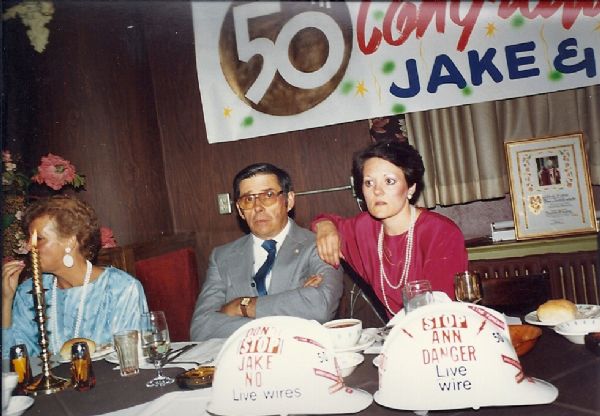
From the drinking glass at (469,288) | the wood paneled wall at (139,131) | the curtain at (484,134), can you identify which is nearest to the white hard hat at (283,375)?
the drinking glass at (469,288)

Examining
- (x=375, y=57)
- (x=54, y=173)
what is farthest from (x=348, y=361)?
(x=375, y=57)

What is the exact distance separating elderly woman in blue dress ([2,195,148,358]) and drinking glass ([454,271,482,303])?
3.94 ft

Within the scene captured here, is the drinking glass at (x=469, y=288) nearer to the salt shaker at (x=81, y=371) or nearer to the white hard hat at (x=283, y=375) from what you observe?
the white hard hat at (x=283, y=375)

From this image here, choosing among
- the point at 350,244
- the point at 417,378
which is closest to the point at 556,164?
the point at 350,244

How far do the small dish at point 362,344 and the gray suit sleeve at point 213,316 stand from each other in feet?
1.73

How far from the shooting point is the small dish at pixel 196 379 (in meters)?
1.14

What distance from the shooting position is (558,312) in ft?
4.21

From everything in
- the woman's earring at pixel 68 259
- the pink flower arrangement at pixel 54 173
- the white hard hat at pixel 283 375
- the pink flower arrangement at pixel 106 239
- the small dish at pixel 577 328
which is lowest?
the small dish at pixel 577 328

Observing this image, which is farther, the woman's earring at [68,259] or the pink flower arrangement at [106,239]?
the pink flower arrangement at [106,239]

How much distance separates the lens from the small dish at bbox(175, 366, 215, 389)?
45.1 inches

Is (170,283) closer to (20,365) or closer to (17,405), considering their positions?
(20,365)

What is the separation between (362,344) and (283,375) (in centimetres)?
47

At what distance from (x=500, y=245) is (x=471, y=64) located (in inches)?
36.8

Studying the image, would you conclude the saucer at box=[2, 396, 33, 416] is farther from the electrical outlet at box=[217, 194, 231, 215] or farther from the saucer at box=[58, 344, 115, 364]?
the electrical outlet at box=[217, 194, 231, 215]
